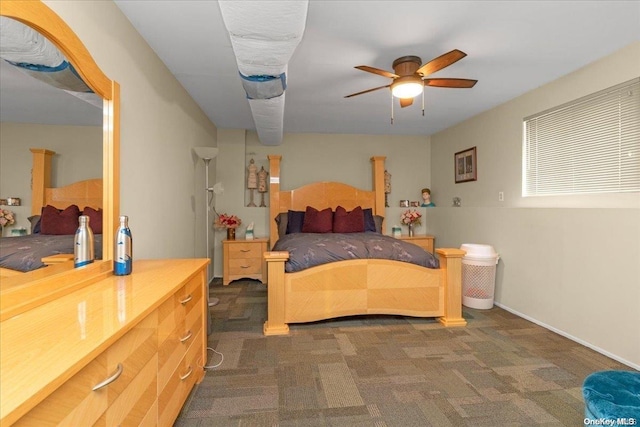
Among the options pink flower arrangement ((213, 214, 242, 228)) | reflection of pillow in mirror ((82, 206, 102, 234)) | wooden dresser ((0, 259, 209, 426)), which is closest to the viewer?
wooden dresser ((0, 259, 209, 426))

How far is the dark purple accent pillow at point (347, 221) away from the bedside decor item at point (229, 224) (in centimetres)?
141

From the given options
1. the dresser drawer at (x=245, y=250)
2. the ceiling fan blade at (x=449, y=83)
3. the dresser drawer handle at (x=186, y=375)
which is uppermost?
the ceiling fan blade at (x=449, y=83)

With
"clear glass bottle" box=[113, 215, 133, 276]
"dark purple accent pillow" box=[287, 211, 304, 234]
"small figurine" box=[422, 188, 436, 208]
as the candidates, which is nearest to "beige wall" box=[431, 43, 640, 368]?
"small figurine" box=[422, 188, 436, 208]

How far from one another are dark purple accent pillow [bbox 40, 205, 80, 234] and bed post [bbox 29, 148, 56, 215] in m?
0.04

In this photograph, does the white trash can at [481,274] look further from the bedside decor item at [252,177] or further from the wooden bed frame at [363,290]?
the bedside decor item at [252,177]

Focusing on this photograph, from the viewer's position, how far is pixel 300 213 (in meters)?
4.47

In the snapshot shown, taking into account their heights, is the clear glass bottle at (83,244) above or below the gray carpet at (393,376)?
above

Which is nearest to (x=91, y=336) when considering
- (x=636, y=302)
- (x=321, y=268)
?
(x=321, y=268)

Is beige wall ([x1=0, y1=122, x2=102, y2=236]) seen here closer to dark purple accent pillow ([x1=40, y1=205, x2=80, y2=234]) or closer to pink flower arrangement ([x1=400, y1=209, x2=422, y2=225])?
dark purple accent pillow ([x1=40, y1=205, x2=80, y2=234])

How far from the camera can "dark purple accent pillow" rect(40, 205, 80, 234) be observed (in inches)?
50.5

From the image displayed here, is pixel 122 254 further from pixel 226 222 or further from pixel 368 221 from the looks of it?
pixel 368 221

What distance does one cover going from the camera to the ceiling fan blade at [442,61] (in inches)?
81.0

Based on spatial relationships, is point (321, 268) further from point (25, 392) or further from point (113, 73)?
point (25, 392)

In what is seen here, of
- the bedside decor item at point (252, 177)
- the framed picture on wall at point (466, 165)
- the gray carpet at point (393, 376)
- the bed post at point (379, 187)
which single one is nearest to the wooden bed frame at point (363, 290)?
the gray carpet at point (393, 376)
